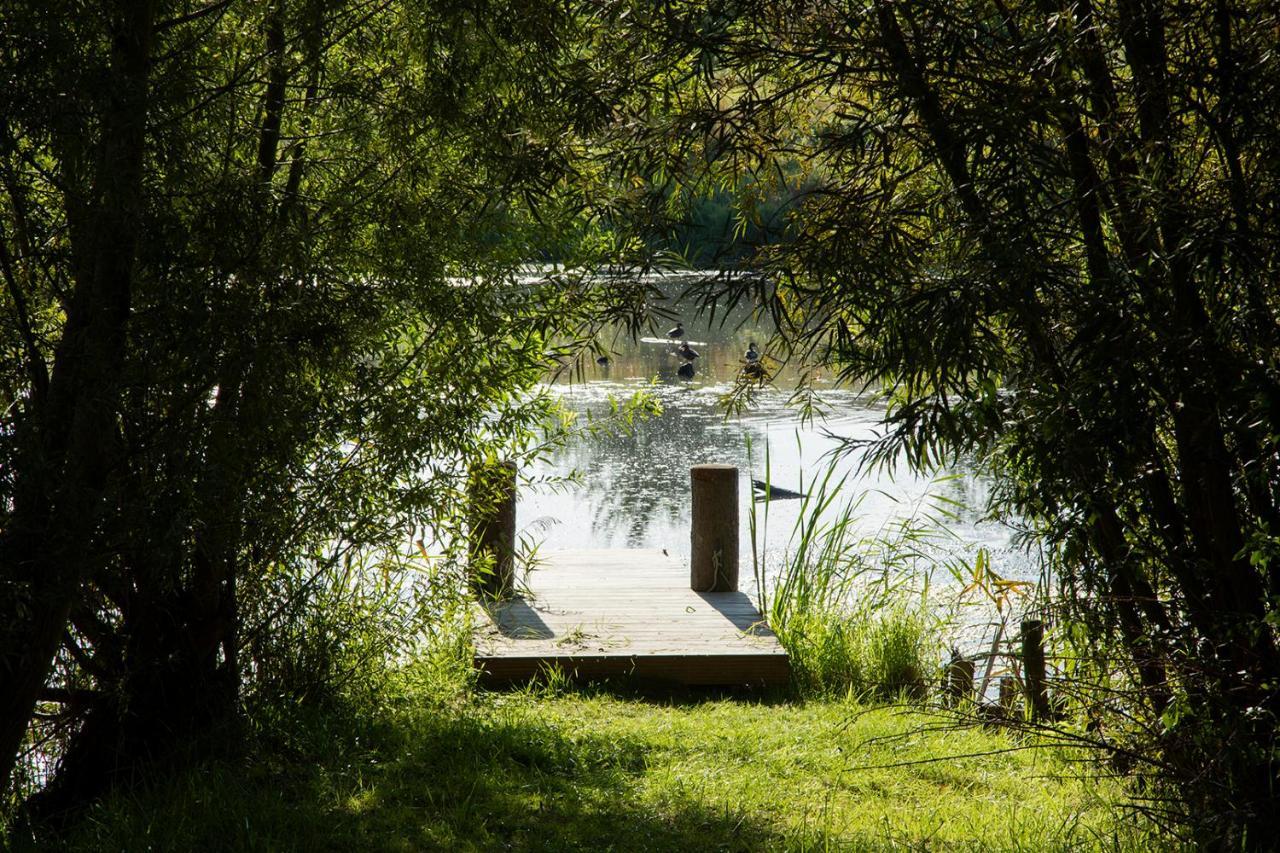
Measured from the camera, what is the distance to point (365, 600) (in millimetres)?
4445

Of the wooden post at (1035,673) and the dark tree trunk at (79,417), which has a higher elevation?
the dark tree trunk at (79,417)

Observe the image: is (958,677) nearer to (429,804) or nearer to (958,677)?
(958,677)

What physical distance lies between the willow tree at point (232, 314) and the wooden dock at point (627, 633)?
1.04 metres

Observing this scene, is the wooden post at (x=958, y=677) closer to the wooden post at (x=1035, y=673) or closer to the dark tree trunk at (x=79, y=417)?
the wooden post at (x=1035, y=673)

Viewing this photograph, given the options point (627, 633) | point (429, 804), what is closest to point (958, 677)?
point (627, 633)

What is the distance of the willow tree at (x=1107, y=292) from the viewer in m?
2.49

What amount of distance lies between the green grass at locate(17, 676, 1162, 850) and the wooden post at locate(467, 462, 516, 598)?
2.34ft

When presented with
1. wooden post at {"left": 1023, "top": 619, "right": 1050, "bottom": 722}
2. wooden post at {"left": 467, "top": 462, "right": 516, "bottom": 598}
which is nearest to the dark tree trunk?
wooden post at {"left": 467, "top": 462, "right": 516, "bottom": 598}

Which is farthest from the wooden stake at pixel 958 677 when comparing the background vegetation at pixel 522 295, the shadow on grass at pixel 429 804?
the shadow on grass at pixel 429 804

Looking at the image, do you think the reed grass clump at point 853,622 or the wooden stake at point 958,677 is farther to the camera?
the reed grass clump at point 853,622

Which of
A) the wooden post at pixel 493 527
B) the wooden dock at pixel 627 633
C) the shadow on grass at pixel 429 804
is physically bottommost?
the shadow on grass at pixel 429 804

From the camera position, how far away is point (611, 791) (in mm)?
3867

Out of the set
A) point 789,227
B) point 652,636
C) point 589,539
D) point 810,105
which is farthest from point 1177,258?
point 589,539

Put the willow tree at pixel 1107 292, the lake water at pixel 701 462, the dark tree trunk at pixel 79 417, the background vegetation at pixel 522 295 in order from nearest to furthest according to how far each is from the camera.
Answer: the willow tree at pixel 1107 292 < the background vegetation at pixel 522 295 < the dark tree trunk at pixel 79 417 < the lake water at pixel 701 462
